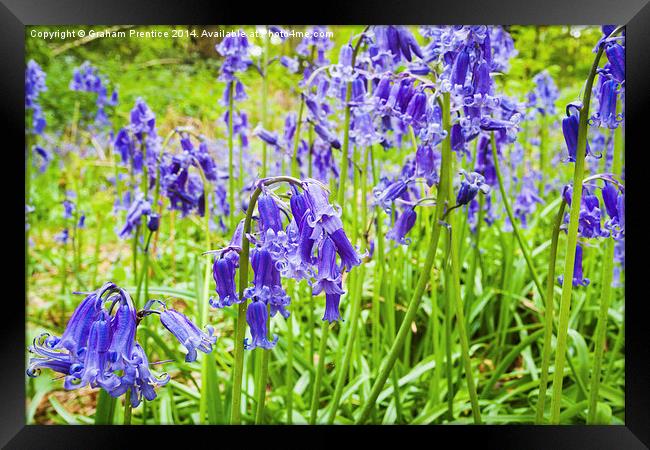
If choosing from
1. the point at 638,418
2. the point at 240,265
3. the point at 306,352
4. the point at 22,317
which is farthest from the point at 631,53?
the point at 22,317

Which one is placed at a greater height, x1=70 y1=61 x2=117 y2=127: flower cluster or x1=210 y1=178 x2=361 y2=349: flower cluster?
x1=70 y1=61 x2=117 y2=127: flower cluster

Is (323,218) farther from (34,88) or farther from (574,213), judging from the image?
(34,88)

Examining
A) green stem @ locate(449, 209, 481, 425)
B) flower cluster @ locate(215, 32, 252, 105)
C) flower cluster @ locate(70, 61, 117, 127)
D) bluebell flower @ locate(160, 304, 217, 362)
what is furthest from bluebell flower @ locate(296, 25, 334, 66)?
bluebell flower @ locate(160, 304, 217, 362)

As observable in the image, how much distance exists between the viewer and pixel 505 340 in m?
3.59

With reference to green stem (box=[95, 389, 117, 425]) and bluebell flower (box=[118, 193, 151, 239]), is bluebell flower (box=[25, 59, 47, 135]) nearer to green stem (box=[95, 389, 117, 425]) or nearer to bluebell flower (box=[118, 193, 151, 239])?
bluebell flower (box=[118, 193, 151, 239])

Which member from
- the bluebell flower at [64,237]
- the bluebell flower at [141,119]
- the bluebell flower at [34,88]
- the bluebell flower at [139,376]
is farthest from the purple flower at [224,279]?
the bluebell flower at [64,237]

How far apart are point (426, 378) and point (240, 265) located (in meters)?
1.80

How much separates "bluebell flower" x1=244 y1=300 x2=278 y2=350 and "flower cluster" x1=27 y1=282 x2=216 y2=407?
0.17 m

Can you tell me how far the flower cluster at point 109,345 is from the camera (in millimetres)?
1567

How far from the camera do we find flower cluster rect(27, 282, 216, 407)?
5.14 ft

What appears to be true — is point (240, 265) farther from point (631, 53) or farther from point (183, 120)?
point (183, 120)
